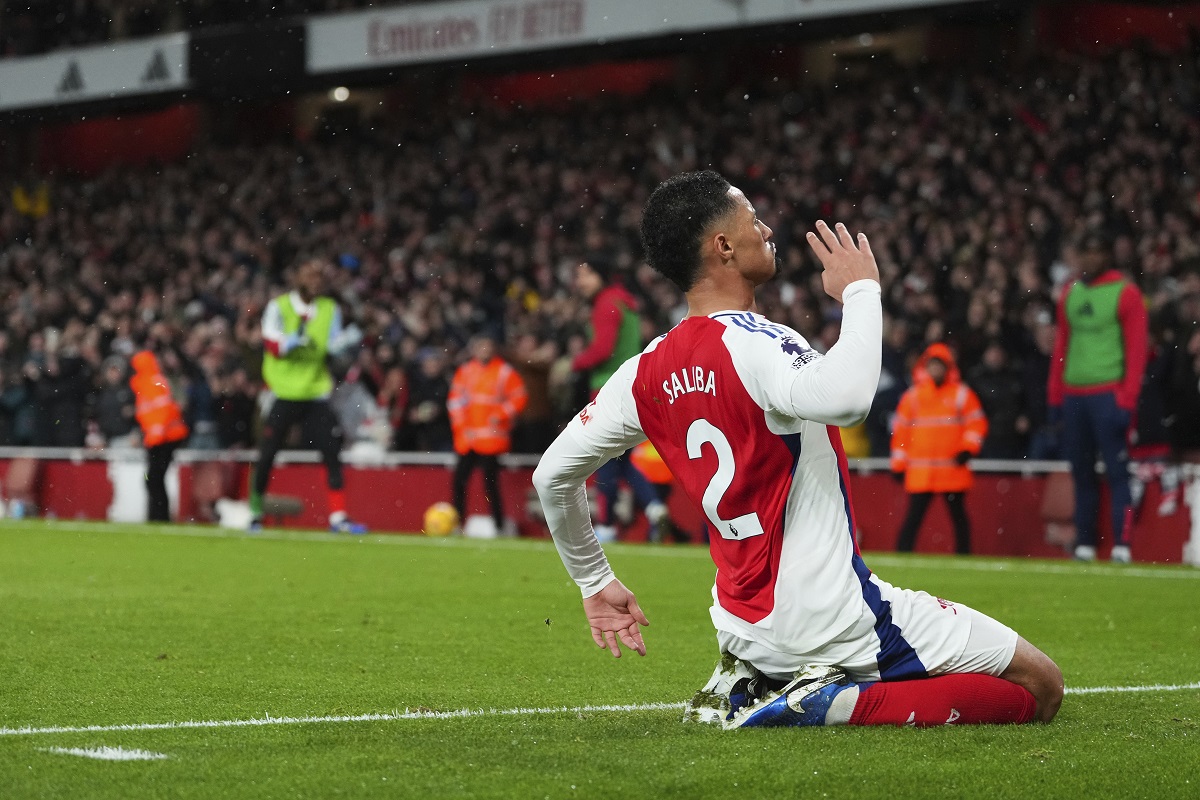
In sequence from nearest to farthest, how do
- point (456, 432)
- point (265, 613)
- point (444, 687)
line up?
1. point (444, 687)
2. point (265, 613)
3. point (456, 432)

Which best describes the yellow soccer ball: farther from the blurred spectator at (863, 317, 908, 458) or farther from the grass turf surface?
the grass turf surface

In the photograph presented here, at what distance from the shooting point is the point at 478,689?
5.09m

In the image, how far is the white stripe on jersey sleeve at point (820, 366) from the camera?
3.74m

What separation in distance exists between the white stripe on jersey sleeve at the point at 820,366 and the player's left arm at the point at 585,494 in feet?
1.27

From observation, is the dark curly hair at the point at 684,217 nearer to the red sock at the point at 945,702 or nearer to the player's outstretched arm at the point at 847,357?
the player's outstretched arm at the point at 847,357

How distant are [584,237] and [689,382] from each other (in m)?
17.2

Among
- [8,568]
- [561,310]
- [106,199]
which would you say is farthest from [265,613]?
[106,199]

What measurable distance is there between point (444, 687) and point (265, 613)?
2.46m

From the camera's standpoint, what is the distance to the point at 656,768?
3.63m

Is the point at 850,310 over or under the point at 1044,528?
over

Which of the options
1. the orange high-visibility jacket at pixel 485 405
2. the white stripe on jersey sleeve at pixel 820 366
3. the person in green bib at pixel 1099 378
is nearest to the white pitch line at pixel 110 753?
the white stripe on jersey sleeve at pixel 820 366

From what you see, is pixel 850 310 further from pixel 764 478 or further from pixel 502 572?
pixel 502 572

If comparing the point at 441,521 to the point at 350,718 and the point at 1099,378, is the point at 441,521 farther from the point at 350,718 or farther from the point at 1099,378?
the point at 350,718

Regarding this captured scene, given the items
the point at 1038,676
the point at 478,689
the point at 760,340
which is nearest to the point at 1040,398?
the point at 478,689
